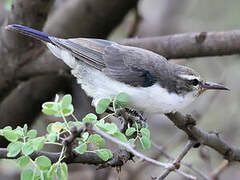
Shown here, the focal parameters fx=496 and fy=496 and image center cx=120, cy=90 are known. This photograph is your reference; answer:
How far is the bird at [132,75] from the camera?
3609 mm

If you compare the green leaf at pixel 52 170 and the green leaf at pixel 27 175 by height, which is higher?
the green leaf at pixel 52 170

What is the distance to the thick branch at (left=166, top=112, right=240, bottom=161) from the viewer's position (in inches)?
136

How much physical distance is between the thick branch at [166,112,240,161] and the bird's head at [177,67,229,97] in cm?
35

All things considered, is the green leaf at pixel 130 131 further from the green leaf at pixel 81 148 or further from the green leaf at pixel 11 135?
the green leaf at pixel 11 135

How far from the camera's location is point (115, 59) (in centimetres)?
398

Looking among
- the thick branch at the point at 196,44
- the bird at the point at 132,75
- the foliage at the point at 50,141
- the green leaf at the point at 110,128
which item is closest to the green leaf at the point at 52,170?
the foliage at the point at 50,141

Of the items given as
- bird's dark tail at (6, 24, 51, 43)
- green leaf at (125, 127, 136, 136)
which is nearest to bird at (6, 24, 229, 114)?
bird's dark tail at (6, 24, 51, 43)

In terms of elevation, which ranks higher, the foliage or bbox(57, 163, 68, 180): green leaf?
the foliage

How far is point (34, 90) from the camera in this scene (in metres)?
6.04

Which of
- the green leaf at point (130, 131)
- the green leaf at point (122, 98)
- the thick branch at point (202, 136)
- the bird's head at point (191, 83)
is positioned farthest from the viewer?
the bird's head at point (191, 83)

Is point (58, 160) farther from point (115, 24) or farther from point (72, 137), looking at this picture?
point (115, 24)

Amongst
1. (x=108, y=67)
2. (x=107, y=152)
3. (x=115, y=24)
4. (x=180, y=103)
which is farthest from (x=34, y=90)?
(x=107, y=152)

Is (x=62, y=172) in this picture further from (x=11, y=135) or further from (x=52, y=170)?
(x=11, y=135)

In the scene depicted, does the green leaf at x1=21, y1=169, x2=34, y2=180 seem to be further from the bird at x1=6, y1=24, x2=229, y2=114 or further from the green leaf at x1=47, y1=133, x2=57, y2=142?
the bird at x1=6, y1=24, x2=229, y2=114
